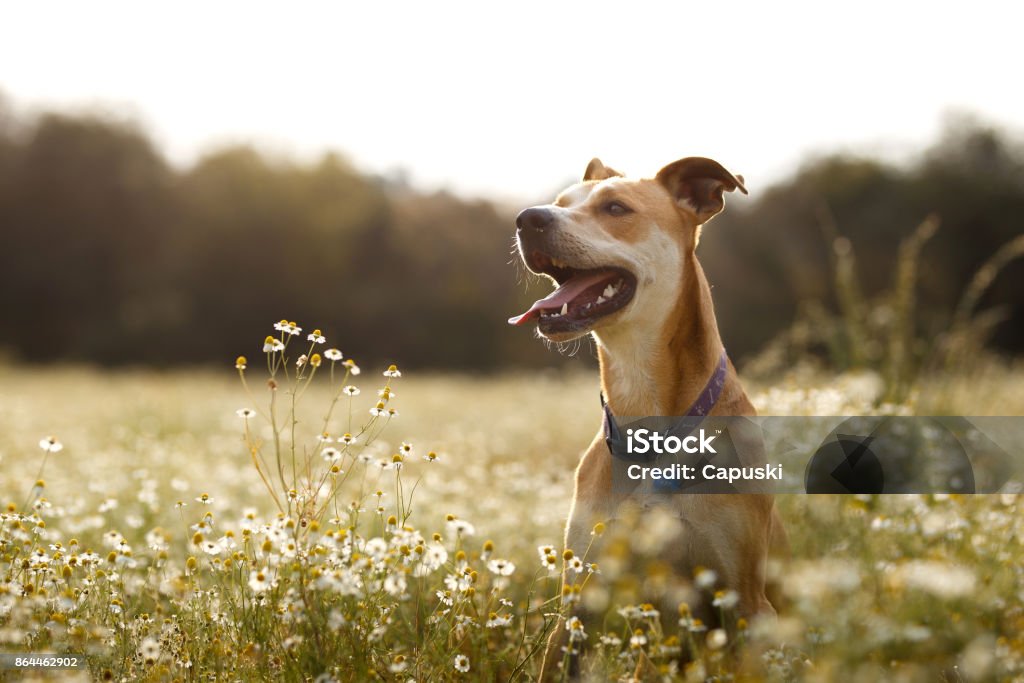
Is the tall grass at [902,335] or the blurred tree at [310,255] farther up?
the blurred tree at [310,255]

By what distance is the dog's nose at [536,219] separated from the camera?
3799 millimetres

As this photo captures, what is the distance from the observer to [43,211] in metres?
25.9

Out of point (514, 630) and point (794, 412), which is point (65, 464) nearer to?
point (514, 630)

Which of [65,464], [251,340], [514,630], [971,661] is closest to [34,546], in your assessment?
[514,630]

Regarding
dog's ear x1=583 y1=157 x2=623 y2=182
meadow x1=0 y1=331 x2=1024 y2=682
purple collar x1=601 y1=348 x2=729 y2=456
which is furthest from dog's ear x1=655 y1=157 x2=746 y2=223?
meadow x1=0 y1=331 x2=1024 y2=682

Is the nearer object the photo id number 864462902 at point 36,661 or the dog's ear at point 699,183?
the photo id number 864462902 at point 36,661

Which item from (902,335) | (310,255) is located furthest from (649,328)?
(310,255)

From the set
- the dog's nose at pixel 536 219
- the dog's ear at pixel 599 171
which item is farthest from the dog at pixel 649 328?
the dog's ear at pixel 599 171

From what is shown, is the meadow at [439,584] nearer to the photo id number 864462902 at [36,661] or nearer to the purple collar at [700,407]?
the photo id number 864462902 at [36,661]

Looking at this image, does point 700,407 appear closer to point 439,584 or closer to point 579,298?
point 579,298

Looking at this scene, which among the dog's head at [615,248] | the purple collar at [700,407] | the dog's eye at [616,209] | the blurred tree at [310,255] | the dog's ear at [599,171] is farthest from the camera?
the blurred tree at [310,255]

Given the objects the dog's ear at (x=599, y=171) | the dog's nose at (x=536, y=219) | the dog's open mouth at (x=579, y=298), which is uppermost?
the dog's ear at (x=599, y=171)

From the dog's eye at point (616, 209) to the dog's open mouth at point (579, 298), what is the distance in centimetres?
30

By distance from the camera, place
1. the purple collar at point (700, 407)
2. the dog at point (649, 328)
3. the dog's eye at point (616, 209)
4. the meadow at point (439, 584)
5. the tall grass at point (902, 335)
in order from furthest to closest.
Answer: the tall grass at point (902, 335), the dog's eye at point (616, 209), the purple collar at point (700, 407), the dog at point (649, 328), the meadow at point (439, 584)
